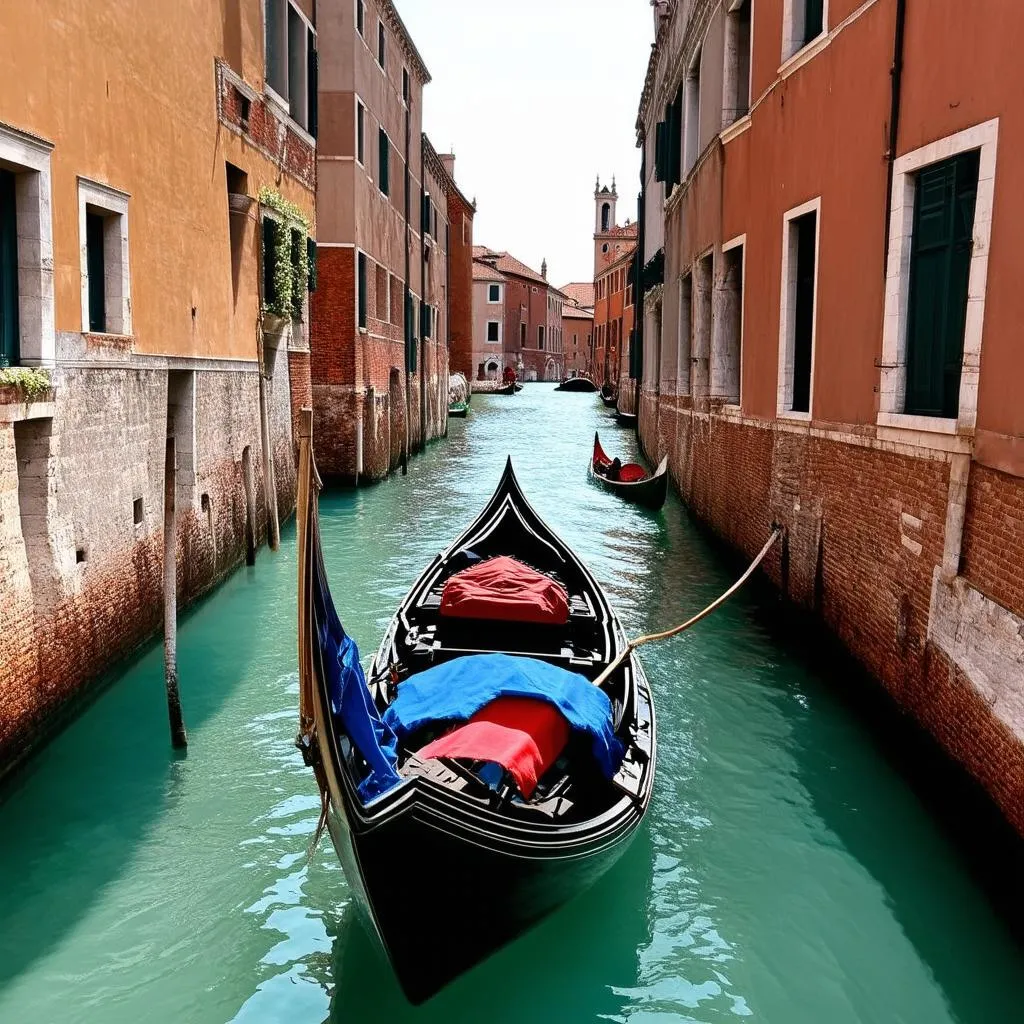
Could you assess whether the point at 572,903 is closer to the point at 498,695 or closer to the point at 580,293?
the point at 498,695

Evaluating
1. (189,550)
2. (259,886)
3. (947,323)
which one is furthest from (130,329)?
(947,323)

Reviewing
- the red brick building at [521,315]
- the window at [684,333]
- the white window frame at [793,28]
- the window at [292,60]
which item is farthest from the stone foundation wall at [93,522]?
the red brick building at [521,315]

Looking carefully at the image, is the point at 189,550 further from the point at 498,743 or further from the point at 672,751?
the point at 498,743

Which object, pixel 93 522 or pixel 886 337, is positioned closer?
pixel 886 337

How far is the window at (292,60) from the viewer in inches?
405

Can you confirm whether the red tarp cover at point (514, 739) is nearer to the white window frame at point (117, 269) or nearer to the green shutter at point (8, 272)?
the green shutter at point (8, 272)

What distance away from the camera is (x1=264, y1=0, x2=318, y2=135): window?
1028cm

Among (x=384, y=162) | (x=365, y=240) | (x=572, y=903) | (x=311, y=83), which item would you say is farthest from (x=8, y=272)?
(x=384, y=162)

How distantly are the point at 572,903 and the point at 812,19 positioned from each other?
20.8ft

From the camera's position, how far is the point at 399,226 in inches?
721

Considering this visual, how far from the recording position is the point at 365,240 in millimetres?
14703

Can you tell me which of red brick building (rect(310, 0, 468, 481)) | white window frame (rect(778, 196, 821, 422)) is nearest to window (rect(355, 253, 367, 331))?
red brick building (rect(310, 0, 468, 481))

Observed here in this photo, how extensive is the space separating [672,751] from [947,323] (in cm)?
251

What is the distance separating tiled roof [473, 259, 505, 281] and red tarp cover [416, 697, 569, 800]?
166 feet
